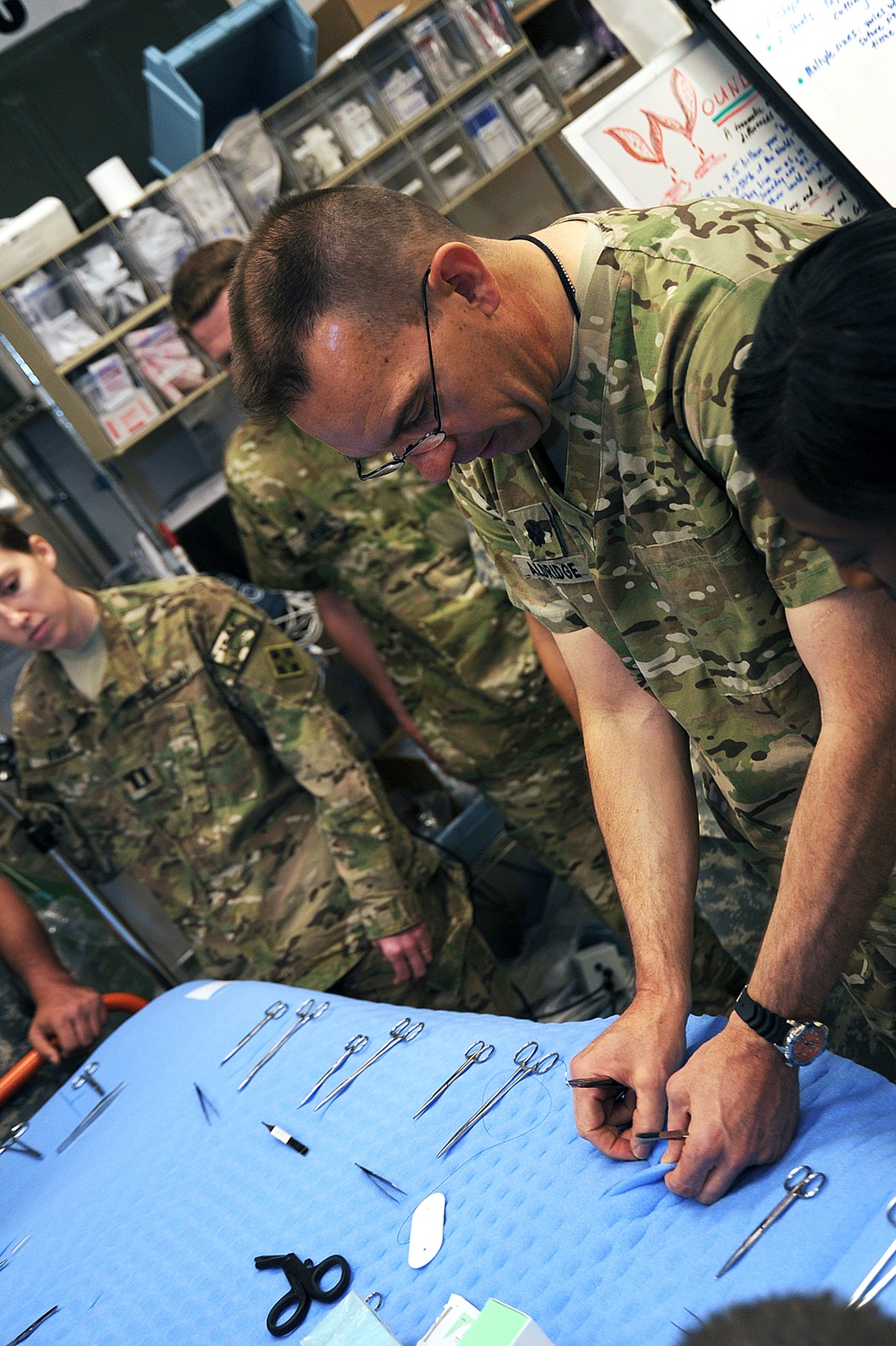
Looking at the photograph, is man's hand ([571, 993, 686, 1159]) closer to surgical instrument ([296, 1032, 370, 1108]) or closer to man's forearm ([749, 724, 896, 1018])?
man's forearm ([749, 724, 896, 1018])

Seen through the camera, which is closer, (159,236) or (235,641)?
(235,641)

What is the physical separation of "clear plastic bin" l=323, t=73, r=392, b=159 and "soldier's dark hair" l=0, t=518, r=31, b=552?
6.93ft

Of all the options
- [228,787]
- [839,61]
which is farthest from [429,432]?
[228,787]

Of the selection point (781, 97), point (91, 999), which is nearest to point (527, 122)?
point (781, 97)

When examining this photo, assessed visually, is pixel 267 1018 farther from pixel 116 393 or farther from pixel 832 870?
pixel 116 393

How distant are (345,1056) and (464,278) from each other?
3.39ft

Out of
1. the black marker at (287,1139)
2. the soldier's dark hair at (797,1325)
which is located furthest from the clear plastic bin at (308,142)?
the soldier's dark hair at (797,1325)

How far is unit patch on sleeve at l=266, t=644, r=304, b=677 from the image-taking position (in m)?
2.37

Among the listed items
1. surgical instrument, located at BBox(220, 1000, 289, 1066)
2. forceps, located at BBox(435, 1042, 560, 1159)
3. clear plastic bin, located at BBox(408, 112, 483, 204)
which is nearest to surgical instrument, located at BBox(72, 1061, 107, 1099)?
surgical instrument, located at BBox(220, 1000, 289, 1066)

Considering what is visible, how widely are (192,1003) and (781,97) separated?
187cm

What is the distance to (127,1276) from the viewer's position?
141 cm

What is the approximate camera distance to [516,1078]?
1273 millimetres

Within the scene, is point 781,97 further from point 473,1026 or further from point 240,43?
point 240,43

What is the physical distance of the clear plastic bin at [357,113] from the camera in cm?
376
